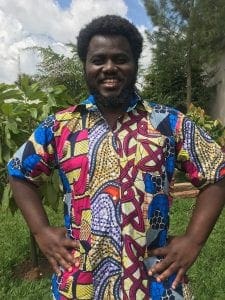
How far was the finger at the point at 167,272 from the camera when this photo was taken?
1.74m

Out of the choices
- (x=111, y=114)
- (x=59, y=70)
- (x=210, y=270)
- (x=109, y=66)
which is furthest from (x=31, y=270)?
(x=59, y=70)

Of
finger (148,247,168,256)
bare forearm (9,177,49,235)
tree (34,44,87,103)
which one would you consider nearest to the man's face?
bare forearm (9,177,49,235)

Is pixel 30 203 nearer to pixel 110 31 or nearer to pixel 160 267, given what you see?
pixel 160 267

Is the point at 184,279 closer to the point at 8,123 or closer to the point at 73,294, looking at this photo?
the point at 73,294

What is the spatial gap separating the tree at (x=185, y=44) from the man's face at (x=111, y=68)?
14.6 meters

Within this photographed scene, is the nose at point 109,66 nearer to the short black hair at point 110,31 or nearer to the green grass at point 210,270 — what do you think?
the short black hair at point 110,31

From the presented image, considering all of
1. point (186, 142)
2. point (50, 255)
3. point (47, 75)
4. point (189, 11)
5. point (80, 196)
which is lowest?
point (50, 255)

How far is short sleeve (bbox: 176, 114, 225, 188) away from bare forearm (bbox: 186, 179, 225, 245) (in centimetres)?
3

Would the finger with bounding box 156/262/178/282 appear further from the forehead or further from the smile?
the forehead

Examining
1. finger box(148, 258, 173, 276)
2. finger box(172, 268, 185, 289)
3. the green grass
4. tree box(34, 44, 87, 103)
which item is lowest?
the green grass

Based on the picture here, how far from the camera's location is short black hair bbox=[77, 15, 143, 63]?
1852mm

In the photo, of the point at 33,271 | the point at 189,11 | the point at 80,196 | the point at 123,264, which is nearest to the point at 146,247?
the point at 123,264

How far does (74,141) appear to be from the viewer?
6.03 ft

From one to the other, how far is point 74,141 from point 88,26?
16.5 inches
